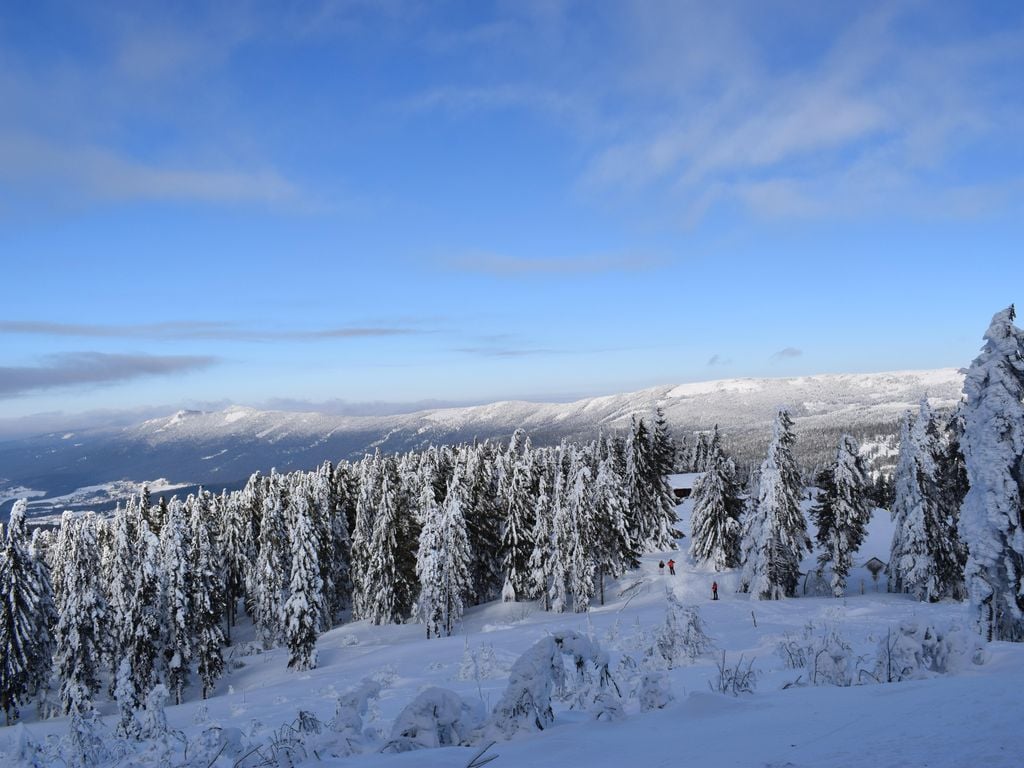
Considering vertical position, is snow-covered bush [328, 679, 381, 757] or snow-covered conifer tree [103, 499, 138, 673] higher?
snow-covered bush [328, 679, 381, 757]

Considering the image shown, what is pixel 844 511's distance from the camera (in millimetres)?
40000

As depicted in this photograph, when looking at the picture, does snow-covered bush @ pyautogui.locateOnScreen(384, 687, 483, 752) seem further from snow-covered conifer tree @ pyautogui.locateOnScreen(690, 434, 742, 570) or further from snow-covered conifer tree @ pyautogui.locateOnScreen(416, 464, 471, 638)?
snow-covered conifer tree @ pyautogui.locateOnScreen(690, 434, 742, 570)

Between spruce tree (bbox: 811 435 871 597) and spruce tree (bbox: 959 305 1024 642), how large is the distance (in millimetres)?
22986

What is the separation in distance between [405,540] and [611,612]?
1771 centimetres

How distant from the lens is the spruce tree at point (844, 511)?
40.0 m

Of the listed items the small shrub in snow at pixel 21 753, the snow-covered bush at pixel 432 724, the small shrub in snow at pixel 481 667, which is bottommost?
the small shrub in snow at pixel 481 667

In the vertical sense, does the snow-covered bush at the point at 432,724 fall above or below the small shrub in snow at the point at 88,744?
above

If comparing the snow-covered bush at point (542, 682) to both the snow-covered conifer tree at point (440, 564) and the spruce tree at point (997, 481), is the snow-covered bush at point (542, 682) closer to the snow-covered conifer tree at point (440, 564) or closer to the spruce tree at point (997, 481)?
the spruce tree at point (997, 481)

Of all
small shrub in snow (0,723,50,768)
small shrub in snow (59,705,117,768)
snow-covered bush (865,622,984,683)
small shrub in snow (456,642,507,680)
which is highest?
snow-covered bush (865,622,984,683)

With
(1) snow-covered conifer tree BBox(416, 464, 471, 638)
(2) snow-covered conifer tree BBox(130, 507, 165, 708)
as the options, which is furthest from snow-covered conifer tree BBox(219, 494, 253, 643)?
(1) snow-covered conifer tree BBox(416, 464, 471, 638)

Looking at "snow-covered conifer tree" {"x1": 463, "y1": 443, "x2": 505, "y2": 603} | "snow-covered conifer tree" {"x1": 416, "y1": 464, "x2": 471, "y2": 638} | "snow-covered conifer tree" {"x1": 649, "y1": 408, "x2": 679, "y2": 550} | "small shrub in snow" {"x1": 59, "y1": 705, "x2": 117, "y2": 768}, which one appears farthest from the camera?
"snow-covered conifer tree" {"x1": 649, "y1": 408, "x2": 679, "y2": 550}

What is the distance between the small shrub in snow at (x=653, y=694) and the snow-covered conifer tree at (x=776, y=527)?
1373 inches

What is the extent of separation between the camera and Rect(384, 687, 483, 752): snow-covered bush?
604 centimetres

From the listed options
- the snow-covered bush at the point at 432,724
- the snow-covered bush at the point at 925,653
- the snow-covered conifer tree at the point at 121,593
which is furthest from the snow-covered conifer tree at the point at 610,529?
the snow-covered bush at the point at 432,724
